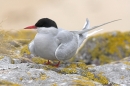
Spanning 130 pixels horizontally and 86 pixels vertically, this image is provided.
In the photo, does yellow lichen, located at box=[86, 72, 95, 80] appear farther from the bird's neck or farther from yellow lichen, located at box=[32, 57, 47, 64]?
yellow lichen, located at box=[32, 57, 47, 64]

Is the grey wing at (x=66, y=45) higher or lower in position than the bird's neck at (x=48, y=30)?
lower

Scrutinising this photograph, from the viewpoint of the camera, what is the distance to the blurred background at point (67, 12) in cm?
1427

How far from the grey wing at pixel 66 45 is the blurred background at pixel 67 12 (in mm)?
7911

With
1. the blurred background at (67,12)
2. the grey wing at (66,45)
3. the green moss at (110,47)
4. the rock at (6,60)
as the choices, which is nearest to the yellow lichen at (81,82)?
the grey wing at (66,45)

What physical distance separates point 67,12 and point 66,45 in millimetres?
9628

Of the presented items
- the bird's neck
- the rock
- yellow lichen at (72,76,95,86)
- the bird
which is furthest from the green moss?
yellow lichen at (72,76,95,86)

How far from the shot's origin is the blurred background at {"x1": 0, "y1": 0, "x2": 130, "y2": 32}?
562 inches

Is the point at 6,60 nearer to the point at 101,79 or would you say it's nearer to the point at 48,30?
the point at 48,30

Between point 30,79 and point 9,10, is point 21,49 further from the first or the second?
point 9,10

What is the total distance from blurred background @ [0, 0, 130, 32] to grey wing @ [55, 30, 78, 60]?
7.91 meters

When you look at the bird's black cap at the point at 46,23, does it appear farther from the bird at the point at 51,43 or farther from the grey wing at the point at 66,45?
the grey wing at the point at 66,45

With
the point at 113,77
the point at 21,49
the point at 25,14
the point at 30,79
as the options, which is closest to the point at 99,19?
the point at 25,14

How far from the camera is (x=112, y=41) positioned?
8.47 m

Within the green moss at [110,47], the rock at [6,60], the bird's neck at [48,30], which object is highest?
the bird's neck at [48,30]
